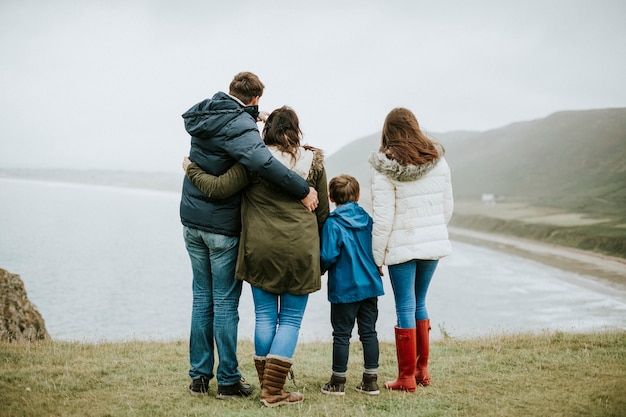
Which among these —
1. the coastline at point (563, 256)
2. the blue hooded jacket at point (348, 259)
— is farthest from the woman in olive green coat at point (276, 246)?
the coastline at point (563, 256)

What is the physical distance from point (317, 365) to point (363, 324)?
1.41 metres

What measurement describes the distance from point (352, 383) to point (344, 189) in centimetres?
178

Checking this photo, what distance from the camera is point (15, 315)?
26.8 ft

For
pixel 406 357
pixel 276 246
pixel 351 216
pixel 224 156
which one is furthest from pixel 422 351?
pixel 224 156

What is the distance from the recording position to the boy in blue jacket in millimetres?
4477

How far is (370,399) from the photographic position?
4379 millimetres

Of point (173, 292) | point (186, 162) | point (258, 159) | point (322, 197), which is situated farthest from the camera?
point (173, 292)

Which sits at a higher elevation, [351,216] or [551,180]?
[551,180]

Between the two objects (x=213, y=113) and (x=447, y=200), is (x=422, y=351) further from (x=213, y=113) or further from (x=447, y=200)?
(x=213, y=113)

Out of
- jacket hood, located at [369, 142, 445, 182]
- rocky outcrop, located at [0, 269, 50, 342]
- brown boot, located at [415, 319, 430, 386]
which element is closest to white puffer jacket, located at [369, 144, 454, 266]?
jacket hood, located at [369, 142, 445, 182]

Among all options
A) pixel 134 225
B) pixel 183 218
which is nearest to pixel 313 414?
pixel 183 218

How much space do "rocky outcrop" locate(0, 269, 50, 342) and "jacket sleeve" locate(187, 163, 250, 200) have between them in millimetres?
5322

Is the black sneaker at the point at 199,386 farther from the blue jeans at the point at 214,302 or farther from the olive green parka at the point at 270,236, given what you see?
the olive green parka at the point at 270,236

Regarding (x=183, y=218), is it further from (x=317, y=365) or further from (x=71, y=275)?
(x=71, y=275)
